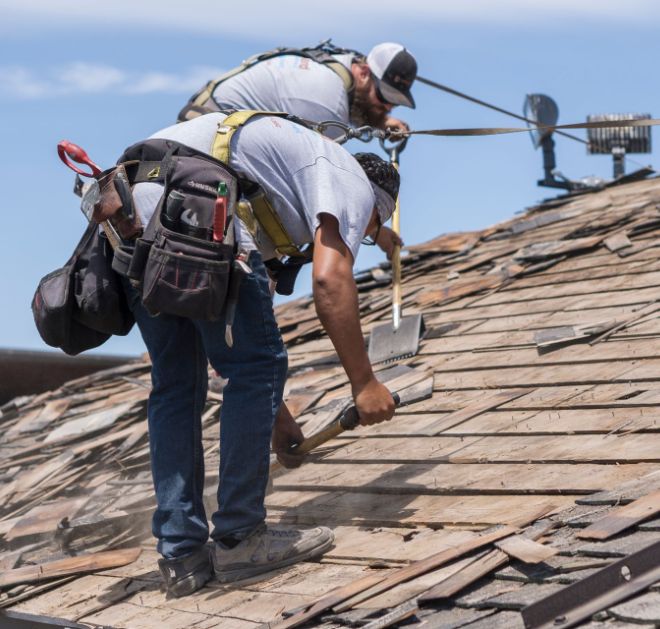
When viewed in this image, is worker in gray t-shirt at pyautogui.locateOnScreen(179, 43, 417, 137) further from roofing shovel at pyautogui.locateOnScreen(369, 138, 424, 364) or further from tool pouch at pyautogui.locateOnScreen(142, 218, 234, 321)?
tool pouch at pyautogui.locateOnScreen(142, 218, 234, 321)

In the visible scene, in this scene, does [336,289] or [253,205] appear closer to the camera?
[336,289]

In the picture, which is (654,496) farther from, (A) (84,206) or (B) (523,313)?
(B) (523,313)

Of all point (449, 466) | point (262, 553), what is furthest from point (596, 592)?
point (449, 466)

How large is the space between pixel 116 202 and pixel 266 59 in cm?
236

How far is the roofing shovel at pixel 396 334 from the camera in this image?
633 centimetres

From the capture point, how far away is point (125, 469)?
5762 mm

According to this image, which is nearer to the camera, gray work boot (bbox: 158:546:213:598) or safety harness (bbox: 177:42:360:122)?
gray work boot (bbox: 158:546:213:598)

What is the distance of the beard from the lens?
5.88 meters

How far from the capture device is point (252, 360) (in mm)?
3740

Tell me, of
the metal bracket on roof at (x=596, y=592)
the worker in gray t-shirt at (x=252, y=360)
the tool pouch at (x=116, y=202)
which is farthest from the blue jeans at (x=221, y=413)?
the metal bracket on roof at (x=596, y=592)

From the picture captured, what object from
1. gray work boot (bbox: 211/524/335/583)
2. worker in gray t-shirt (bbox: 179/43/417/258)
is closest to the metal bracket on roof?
gray work boot (bbox: 211/524/335/583)

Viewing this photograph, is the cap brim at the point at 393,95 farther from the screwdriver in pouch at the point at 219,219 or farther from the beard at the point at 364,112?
the screwdriver in pouch at the point at 219,219

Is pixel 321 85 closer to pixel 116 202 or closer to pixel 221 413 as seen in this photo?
pixel 116 202

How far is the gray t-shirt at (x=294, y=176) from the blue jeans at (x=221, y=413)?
22 centimetres
